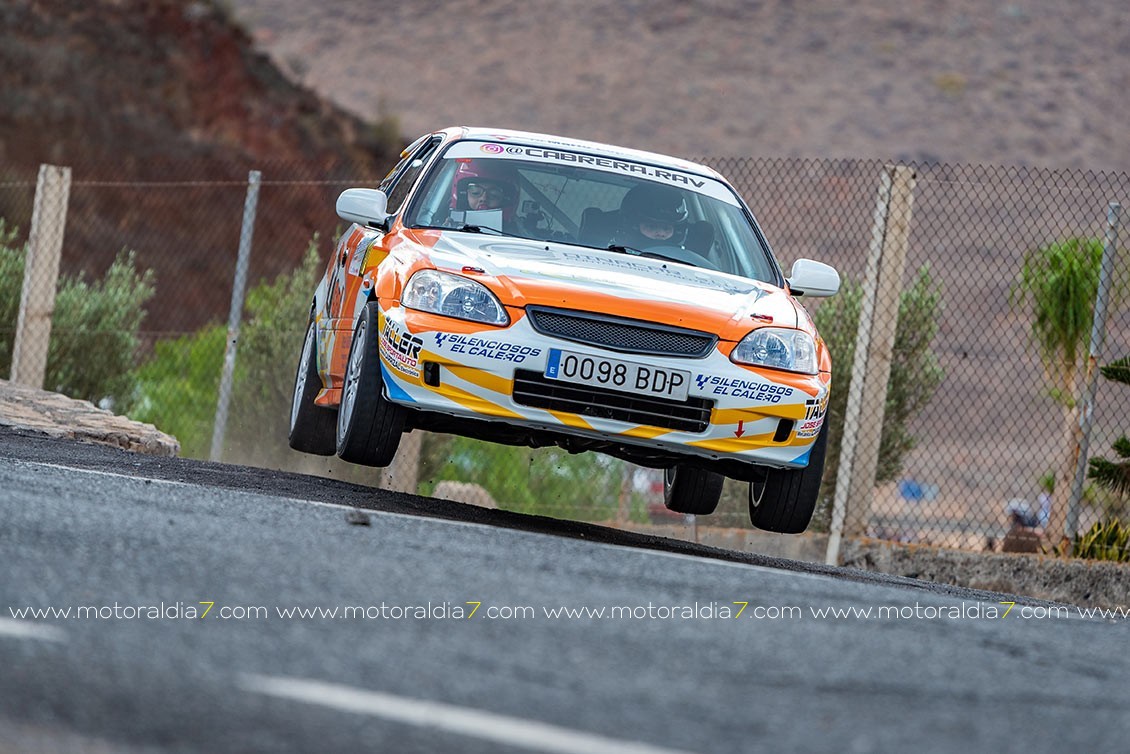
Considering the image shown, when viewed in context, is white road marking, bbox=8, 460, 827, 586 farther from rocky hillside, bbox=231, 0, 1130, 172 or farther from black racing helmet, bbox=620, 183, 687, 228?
rocky hillside, bbox=231, 0, 1130, 172

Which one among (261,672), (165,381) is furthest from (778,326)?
(165,381)

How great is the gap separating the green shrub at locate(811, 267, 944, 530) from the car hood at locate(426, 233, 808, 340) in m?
5.78

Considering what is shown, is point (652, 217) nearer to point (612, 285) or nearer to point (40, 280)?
point (612, 285)

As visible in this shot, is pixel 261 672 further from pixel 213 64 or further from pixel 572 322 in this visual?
pixel 213 64

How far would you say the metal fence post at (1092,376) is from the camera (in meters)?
9.80

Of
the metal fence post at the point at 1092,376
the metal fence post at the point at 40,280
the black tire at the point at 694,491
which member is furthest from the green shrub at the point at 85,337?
the metal fence post at the point at 1092,376

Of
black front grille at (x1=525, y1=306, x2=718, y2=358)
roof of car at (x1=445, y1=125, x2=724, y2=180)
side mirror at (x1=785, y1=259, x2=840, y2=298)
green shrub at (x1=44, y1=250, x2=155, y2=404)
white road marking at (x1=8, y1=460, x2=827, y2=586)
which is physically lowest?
green shrub at (x1=44, y1=250, x2=155, y2=404)

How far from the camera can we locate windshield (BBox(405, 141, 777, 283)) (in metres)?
8.20

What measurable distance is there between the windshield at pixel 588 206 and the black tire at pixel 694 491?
4.93 ft

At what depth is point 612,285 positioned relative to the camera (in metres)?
7.27

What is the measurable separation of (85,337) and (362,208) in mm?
8618

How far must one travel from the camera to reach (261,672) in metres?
3.60

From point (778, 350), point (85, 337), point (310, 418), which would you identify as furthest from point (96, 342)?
point (778, 350)

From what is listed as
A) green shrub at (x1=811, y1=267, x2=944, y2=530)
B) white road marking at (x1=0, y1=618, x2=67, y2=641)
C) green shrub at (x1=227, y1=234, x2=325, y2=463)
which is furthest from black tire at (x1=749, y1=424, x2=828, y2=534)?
green shrub at (x1=227, y1=234, x2=325, y2=463)
